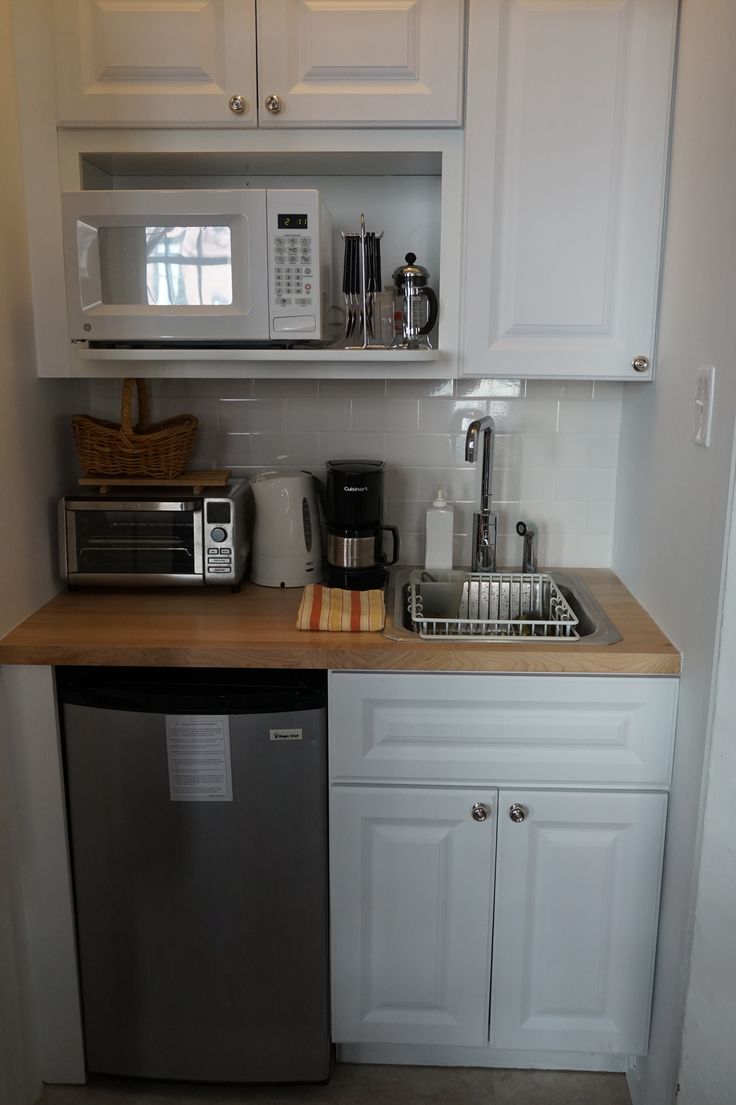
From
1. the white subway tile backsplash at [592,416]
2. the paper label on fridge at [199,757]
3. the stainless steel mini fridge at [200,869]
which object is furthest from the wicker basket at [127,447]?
the white subway tile backsplash at [592,416]

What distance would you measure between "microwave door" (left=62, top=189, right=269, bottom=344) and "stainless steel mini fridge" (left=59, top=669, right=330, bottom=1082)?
65 cm

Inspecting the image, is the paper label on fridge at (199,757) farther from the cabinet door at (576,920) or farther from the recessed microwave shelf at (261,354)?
the recessed microwave shelf at (261,354)

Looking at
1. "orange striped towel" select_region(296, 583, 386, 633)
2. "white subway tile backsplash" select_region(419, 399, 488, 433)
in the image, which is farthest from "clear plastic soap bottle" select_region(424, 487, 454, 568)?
"orange striped towel" select_region(296, 583, 386, 633)

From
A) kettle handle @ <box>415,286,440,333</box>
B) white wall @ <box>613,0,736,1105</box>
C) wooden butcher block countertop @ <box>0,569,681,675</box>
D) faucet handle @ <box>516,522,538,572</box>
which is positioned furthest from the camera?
faucet handle @ <box>516,522,538,572</box>

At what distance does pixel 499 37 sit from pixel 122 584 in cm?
129

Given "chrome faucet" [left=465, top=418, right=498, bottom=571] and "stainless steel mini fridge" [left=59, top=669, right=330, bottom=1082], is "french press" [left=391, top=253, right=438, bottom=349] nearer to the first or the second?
"chrome faucet" [left=465, top=418, right=498, bottom=571]

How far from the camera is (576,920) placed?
1.74m

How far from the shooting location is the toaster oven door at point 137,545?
1.91 m

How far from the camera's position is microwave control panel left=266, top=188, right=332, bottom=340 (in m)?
1.68

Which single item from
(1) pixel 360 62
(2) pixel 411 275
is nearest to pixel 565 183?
(2) pixel 411 275

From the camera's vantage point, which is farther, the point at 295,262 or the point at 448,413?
the point at 448,413

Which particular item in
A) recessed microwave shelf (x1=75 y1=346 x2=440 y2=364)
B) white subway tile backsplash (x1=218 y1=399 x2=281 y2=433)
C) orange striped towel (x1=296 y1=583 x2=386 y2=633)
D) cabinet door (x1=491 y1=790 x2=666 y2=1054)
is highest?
recessed microwave shelf (x1=75 y1=346 x2=440 y2=364)

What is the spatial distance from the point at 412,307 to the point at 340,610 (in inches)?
25.4

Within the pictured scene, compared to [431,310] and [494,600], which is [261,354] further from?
[494,600]
